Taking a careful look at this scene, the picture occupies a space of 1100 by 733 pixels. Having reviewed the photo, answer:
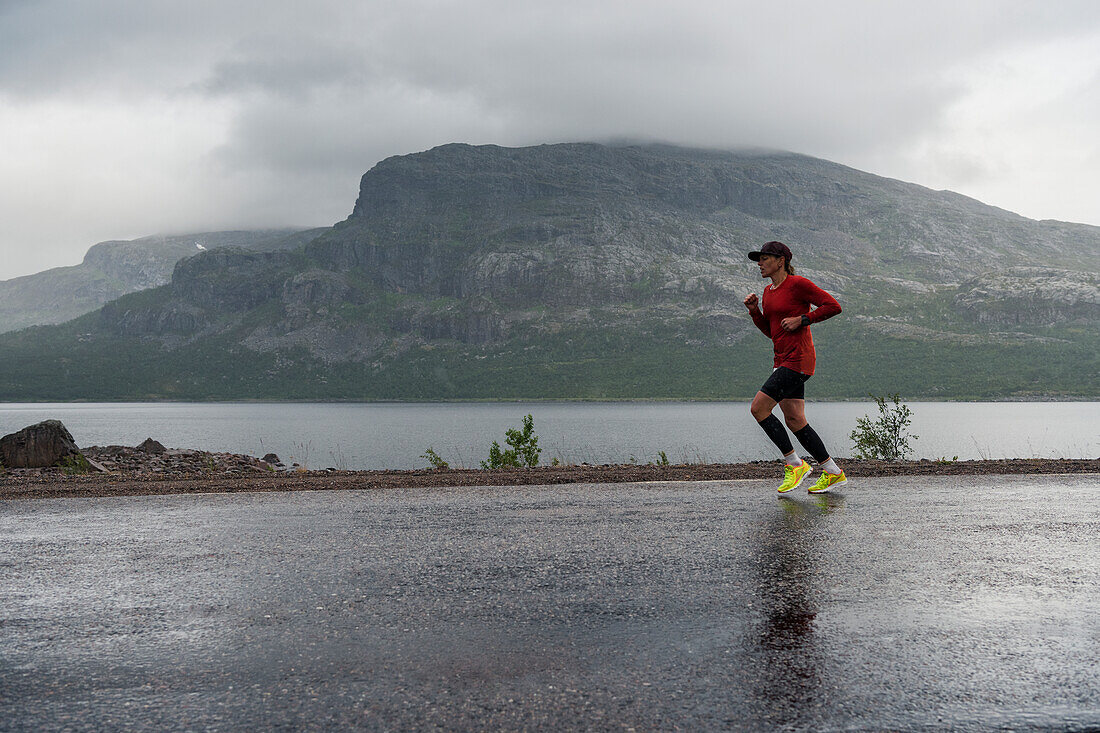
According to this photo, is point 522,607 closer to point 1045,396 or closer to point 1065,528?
point 1065,528

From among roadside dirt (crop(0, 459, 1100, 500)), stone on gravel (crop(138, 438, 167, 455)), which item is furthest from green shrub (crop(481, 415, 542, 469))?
stone on gravel (crop(138, 438, 167, 455))

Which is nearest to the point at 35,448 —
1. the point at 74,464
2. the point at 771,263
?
the point at 74,464

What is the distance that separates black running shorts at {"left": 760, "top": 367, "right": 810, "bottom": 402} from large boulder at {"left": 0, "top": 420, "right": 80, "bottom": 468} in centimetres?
1520

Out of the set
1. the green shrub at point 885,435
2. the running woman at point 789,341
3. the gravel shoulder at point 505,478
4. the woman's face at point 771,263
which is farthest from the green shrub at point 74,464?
the green shrub at point 885,435

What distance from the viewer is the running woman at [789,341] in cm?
912

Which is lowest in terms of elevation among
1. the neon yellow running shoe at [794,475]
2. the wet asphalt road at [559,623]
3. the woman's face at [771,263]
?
the wet asphalt road at [559,623]

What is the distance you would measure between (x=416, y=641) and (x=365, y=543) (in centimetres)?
276

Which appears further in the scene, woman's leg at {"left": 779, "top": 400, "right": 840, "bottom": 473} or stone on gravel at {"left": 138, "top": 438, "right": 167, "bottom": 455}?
stone on gravel at {"left": 138, "top": 438, "right": 167, "bottom": 455}

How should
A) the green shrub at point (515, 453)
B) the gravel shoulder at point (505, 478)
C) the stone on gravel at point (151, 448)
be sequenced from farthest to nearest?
the stone on gravel at point (151, 448)
the green shrub at point (515, 453)
the gravel shoulder at point (505, 478)

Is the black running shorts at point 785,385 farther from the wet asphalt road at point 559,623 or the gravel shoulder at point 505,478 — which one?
the gravel shoulder at point 505,478

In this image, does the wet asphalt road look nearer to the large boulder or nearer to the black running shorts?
the black running shorts

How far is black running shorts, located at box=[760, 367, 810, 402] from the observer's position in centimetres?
912

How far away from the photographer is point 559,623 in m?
3.92

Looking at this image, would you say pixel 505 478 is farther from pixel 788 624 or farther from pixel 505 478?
pixel 788 624
